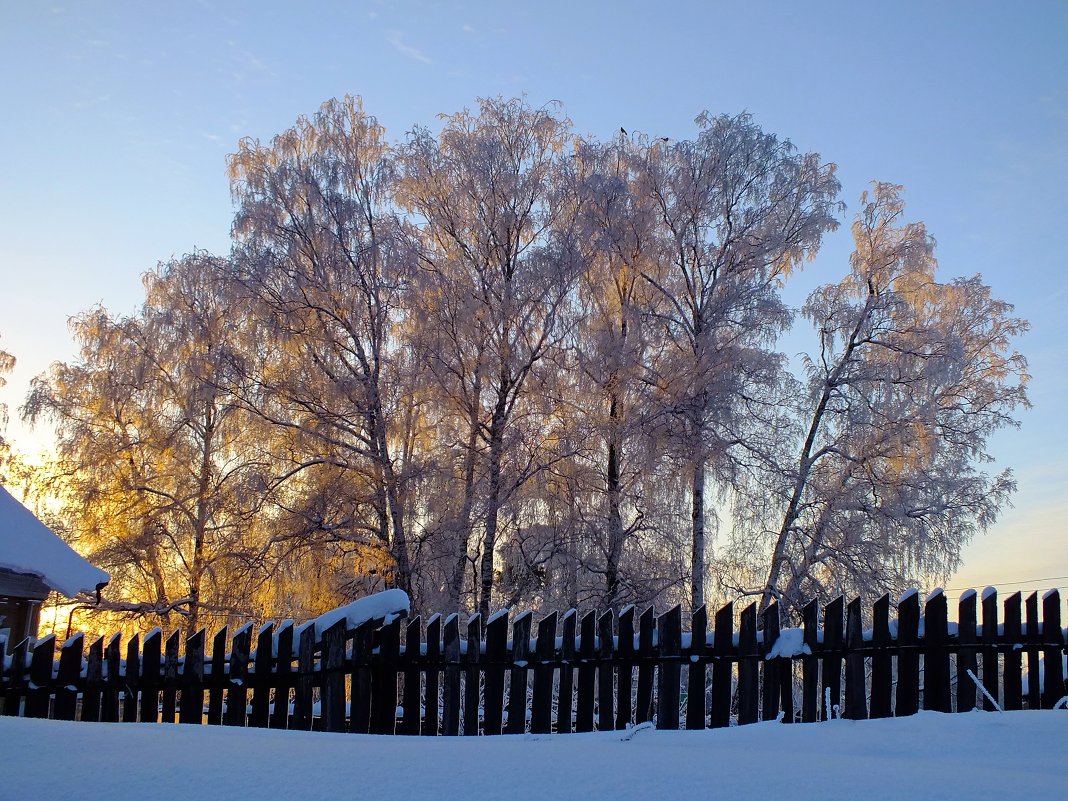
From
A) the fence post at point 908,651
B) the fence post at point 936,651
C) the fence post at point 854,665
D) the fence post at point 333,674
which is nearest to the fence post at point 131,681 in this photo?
the fence post at point 333,674

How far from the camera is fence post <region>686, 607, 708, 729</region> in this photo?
6.02m

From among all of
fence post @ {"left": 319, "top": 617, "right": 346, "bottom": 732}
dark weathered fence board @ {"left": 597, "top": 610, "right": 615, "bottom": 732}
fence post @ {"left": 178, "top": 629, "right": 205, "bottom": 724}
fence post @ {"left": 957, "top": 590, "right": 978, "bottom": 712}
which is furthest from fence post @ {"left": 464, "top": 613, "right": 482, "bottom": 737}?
fence post @ {"left": 957, "top": 590, "right": 978, "bottom": 712}

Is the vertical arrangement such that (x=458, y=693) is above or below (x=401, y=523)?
below

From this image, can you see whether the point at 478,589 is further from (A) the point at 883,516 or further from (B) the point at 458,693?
(B) the point at 458,693

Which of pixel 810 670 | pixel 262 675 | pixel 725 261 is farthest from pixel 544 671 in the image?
pixel 725 261

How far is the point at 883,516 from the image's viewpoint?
49.6 ft

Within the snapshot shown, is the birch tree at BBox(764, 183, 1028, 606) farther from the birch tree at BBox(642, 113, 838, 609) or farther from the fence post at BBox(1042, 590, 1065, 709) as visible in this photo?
the fence post at BBox(1042, 590, 1065, 709)

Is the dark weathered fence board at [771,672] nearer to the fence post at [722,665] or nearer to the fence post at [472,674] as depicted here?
the fence post at [722,665]

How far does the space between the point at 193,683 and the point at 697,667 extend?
11.7 feet

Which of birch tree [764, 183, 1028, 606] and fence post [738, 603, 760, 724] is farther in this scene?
birch tree [764, 183, 1028, 606]

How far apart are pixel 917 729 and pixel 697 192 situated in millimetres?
12934

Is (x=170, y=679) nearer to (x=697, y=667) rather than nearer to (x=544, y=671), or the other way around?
(x=544, y=671)

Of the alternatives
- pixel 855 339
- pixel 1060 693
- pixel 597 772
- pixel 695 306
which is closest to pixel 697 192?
pixel 695 306

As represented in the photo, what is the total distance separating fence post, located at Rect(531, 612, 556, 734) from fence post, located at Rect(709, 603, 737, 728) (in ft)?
3.69
